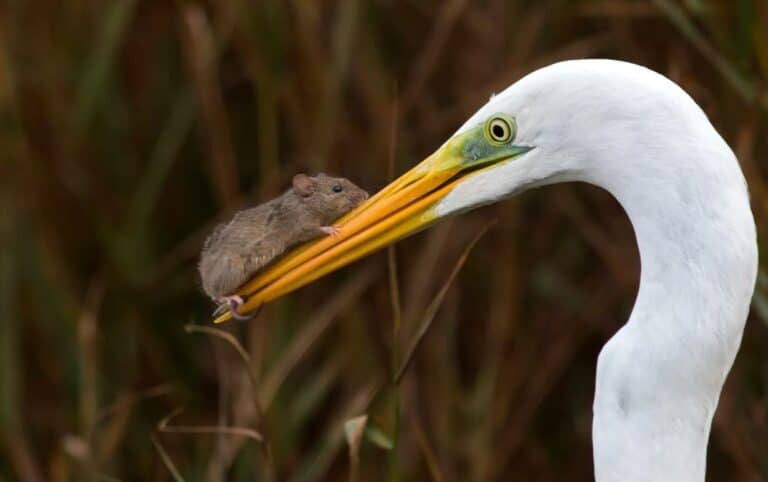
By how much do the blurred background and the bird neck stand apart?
4.23ft

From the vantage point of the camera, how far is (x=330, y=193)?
5.39 ft

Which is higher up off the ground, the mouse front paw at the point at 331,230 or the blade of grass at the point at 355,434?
the mouse front paw at the point at 331,230

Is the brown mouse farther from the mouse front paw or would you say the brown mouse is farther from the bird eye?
the bird eye

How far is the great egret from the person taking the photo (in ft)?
4.38

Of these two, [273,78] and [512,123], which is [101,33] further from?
[512,123]

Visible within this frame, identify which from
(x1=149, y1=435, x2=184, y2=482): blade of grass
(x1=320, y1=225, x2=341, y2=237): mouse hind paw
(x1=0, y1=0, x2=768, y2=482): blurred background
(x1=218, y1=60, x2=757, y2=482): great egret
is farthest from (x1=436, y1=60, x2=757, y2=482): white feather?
(x1=0, y1=0, x2=768, y2=482): blurred background

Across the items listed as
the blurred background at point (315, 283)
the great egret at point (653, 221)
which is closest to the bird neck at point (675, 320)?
the great egret at point (653, 221)

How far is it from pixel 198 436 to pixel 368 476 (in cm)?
41

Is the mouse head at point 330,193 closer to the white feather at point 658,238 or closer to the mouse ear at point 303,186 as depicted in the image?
the mouse ear at point 303,186

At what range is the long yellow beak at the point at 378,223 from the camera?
1.53m

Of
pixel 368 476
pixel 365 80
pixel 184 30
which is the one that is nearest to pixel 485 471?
pixel 368 476

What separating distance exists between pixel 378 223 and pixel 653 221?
0.35m

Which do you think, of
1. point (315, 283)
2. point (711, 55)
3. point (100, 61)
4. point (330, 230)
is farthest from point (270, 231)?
point (100, 61)

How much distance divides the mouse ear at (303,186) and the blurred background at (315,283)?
1038mm
